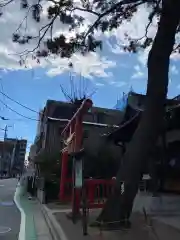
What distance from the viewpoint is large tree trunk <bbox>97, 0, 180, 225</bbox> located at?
32.7 feet

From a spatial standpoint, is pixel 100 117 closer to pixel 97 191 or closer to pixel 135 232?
pixel 97 191

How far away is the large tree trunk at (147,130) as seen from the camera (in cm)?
998

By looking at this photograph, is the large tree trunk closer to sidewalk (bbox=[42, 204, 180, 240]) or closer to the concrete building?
sidewalk (bbox=[42, 204, 180, 240])

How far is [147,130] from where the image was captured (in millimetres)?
9984

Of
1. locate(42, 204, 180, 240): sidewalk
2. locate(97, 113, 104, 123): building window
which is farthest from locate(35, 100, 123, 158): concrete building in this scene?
locate(42, 204, 180, 240): sidewalk

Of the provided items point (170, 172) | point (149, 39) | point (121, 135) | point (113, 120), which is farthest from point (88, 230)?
point (113, 120)

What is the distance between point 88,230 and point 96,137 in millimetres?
22014

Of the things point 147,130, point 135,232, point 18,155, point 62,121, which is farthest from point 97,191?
point 18,155

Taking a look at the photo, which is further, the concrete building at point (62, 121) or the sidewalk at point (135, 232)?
the concrete building at point (62, 121)

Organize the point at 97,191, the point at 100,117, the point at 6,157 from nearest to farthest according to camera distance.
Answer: the point at 97,191, the point at 100,117, the point at 6,157

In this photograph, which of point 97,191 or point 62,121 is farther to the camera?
point 62,121

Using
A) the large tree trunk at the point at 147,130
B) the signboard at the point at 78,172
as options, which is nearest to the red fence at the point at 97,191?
the signboard at the point at 78,172

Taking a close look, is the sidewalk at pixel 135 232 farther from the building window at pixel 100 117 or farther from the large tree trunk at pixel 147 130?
the building window at pixel 100 117

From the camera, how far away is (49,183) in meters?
22.4
